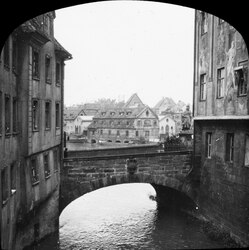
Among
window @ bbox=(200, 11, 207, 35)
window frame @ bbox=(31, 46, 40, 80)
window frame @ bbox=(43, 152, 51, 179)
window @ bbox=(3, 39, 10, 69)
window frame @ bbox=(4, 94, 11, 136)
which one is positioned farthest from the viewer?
window @ bbox=(200, 11, 207, 35)

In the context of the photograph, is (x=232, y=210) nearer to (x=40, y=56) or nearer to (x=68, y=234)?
(x=68, y=234)

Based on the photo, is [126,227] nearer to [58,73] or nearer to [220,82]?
[58,73]

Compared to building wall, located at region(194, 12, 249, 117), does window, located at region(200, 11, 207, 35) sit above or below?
above

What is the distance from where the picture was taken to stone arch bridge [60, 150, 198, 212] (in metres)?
18.7

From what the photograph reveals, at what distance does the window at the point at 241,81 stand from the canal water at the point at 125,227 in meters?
7.30

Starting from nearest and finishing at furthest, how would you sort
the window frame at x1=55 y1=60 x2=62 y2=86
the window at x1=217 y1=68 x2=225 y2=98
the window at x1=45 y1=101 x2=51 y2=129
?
the window at x1=45 y1=101 x2=51 y2=129 → the window at x1=217 y1=68 x2=225 y2=98 → the window frame at x1=55 y1=60 x2=62 y2=86

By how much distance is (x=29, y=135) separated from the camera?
48.6 ft

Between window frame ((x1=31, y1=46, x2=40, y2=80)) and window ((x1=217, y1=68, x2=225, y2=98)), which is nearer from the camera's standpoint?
window frame ((x1=31, y1=46, x2=40, y2=80))

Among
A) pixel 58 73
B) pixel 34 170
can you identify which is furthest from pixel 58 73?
pixel 34 170

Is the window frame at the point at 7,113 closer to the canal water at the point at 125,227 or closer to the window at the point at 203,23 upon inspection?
the canal water at the point at 125,227

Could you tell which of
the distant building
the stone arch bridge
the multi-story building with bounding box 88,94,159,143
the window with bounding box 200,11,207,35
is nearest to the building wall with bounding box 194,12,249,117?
the window with bounding box 200,11,207,35

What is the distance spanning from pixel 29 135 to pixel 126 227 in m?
10.1

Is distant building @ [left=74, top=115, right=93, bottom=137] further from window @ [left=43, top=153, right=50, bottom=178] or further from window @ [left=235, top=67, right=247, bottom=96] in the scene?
window @ [left=235, top=67, right=247, bottom=96]

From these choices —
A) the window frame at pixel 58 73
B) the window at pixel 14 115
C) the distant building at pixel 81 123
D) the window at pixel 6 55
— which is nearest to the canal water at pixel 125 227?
the window at pixel 14 115
